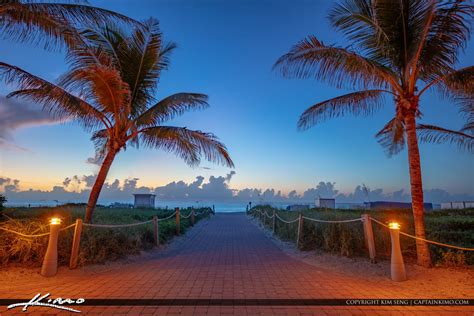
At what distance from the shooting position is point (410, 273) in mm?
5734

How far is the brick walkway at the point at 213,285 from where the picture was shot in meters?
4.03

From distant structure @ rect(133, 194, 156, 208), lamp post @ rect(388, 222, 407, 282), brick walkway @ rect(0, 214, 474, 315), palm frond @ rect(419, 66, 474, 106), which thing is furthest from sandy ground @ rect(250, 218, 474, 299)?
distant structure @ rect(133, 194, 156, 208)

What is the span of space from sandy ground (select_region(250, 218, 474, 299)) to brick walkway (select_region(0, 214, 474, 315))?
0.25m

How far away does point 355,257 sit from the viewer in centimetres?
694

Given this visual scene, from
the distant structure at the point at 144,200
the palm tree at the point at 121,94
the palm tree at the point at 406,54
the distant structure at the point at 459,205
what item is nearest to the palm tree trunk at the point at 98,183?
the palm tree at the point at 121,94

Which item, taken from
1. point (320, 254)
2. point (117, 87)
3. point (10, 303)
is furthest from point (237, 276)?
point (117, 87)

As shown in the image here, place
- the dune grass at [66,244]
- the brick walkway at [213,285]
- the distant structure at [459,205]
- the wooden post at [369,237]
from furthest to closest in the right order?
the distant structure at [459,205]
the wooden post at [369,237]
the dune grass at [66,244]
the brick walkway at [213,285]

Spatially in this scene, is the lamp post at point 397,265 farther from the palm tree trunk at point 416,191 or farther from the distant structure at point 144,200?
the distant structure at point 144,200

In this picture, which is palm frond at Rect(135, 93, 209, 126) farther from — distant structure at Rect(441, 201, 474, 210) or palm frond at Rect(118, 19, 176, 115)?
distant structure at Rect(441, 201, 474, 210)

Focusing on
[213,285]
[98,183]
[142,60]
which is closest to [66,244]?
[98,183]

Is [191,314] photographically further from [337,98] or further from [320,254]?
[337,98]

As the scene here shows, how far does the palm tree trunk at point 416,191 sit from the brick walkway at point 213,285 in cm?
137

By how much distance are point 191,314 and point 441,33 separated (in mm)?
7217

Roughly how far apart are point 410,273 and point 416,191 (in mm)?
1718
